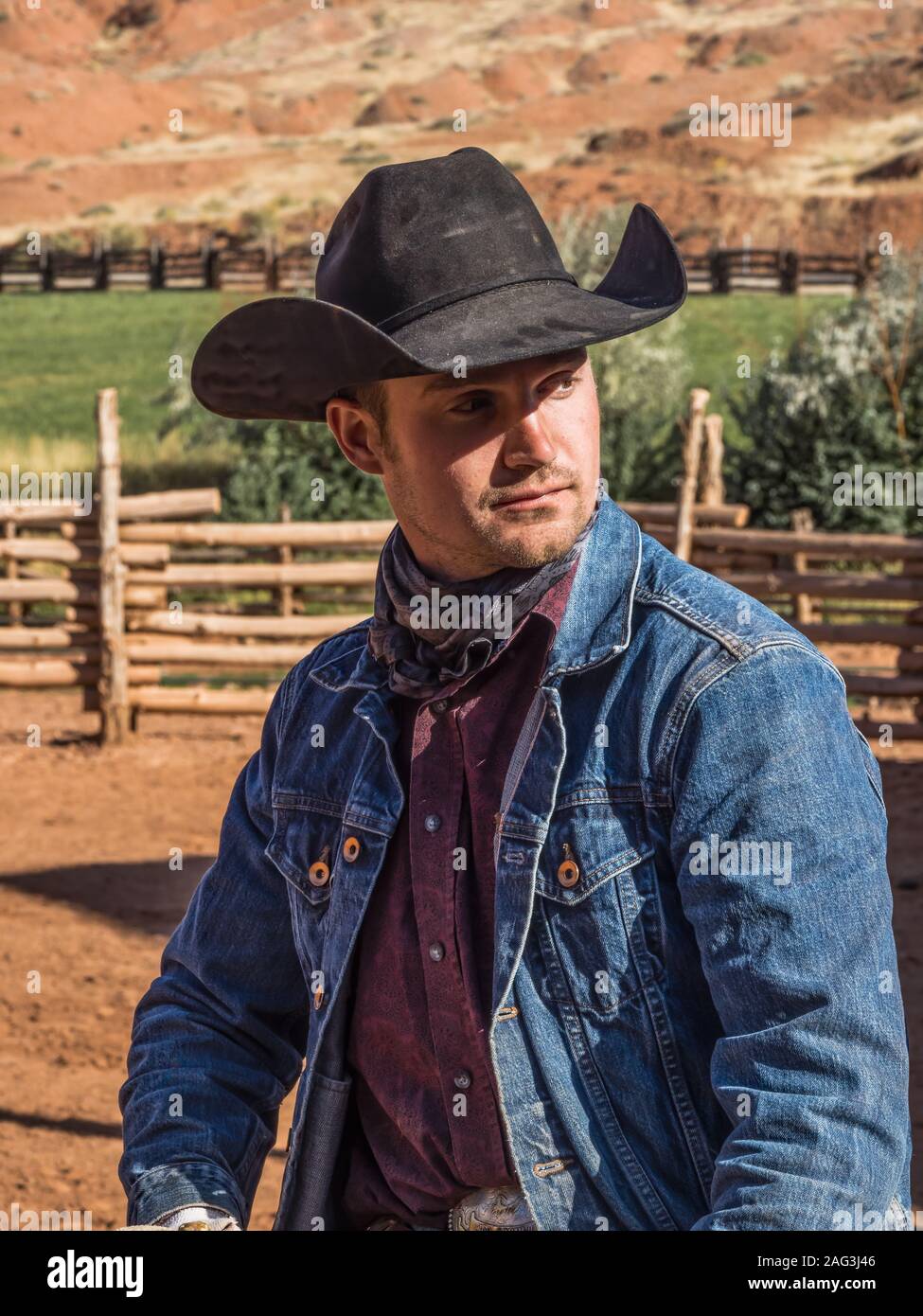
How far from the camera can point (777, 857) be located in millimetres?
1483

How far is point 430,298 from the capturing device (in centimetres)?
179

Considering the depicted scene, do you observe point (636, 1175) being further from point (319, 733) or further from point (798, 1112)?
point (319, 733)

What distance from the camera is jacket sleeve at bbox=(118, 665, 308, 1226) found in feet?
6.38

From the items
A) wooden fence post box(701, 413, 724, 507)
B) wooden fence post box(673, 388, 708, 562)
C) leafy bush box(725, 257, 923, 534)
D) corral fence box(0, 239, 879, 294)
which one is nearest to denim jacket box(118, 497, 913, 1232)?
wooden fence post box(673, 388, 708, 562)

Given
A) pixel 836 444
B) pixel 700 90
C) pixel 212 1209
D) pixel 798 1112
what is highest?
pixel 700 90

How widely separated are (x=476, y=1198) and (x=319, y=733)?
0.58 meters

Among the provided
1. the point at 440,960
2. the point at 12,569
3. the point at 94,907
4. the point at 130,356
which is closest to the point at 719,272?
the point at 130,356

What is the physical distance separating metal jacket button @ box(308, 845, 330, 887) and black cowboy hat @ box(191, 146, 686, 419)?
0.55m

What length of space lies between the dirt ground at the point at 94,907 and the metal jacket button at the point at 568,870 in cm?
355

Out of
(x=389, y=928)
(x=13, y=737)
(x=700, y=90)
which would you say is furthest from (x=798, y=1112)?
(x=700, y=90)

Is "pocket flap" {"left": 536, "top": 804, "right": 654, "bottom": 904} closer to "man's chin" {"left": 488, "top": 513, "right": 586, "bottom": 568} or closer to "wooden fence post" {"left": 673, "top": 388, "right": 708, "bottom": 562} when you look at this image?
"man's chin" {"left": 488, "top": 513, "right": 586, "bottom": 568}

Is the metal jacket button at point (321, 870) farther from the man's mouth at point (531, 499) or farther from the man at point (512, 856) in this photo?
the man's mouth at point (531, 499)

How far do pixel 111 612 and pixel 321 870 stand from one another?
950 centimetres

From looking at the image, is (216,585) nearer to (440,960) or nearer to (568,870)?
(440,960)
